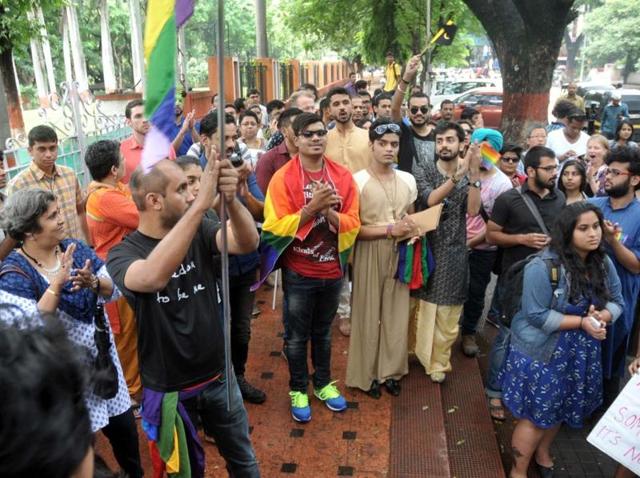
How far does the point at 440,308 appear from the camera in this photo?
428cm

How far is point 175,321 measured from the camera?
8.27 feet

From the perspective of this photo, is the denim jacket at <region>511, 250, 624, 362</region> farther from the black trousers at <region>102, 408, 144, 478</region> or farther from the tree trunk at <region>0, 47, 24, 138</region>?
the tree trunk at <region>0, 47, 24, 138</region>

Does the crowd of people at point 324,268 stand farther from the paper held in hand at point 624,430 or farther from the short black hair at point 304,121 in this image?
the paper held in hand at point 624,430

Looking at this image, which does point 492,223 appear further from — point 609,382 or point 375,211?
point 609,382

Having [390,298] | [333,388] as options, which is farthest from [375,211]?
[333,388]

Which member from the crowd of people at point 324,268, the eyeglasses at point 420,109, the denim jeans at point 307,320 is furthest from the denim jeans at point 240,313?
the eyeglasses at point 420,109

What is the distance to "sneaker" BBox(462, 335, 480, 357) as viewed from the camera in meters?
4.80

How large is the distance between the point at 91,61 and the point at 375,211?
133ft

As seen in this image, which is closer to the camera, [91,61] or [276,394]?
[276,394]

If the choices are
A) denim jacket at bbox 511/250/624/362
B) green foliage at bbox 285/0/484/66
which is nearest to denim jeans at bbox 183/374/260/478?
denim jacket at bbox 511/250/624/362

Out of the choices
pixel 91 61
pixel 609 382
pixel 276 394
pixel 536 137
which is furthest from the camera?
pixel 91 61

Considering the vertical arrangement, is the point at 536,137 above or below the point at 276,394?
above

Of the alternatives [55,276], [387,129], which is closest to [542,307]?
[387,129]

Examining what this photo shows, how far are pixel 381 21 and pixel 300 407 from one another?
14.7 metres
